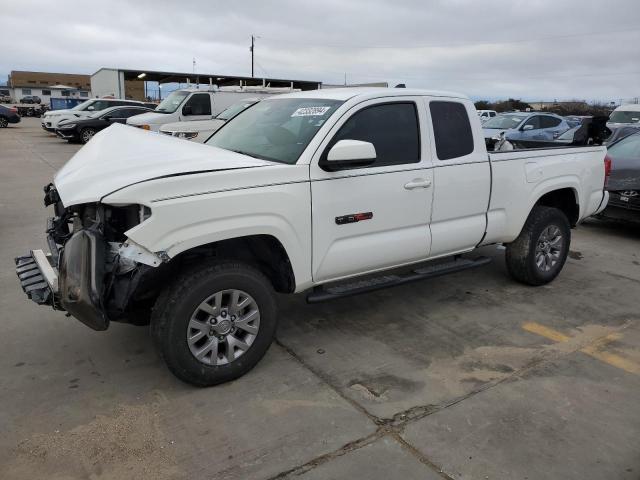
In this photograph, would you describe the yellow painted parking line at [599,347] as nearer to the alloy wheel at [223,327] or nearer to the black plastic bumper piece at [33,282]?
the alloy wheel at [223,327]

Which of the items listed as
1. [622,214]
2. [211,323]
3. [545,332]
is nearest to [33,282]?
[211,323]

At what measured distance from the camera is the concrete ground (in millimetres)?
2795

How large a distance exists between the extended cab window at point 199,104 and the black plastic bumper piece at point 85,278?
1323 cm

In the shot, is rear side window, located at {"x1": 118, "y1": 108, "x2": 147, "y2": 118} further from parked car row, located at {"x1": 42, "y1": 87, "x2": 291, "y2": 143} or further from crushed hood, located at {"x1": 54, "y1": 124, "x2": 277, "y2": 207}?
crushed hood, located at {"x1": 54, "y1": 124, "x2": 277, "y2": 207}

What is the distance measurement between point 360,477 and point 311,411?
0.62 meters

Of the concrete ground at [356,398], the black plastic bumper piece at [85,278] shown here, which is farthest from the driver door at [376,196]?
the black plastic bumper piece at [85,278]

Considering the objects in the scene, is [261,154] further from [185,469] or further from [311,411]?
[185,469]

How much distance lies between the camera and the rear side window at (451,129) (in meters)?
4.38

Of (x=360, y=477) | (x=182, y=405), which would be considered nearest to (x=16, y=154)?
(x=182, y=405)

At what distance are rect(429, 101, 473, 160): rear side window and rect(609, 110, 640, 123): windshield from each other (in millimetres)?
15662

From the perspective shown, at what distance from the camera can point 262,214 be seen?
337 centimetres

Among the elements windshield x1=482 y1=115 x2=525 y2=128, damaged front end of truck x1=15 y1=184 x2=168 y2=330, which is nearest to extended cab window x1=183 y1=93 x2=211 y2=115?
windshield x1=482 y1=115 x2=525 y2=128

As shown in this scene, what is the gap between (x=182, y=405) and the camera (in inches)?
129

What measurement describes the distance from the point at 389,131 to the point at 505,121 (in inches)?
550
